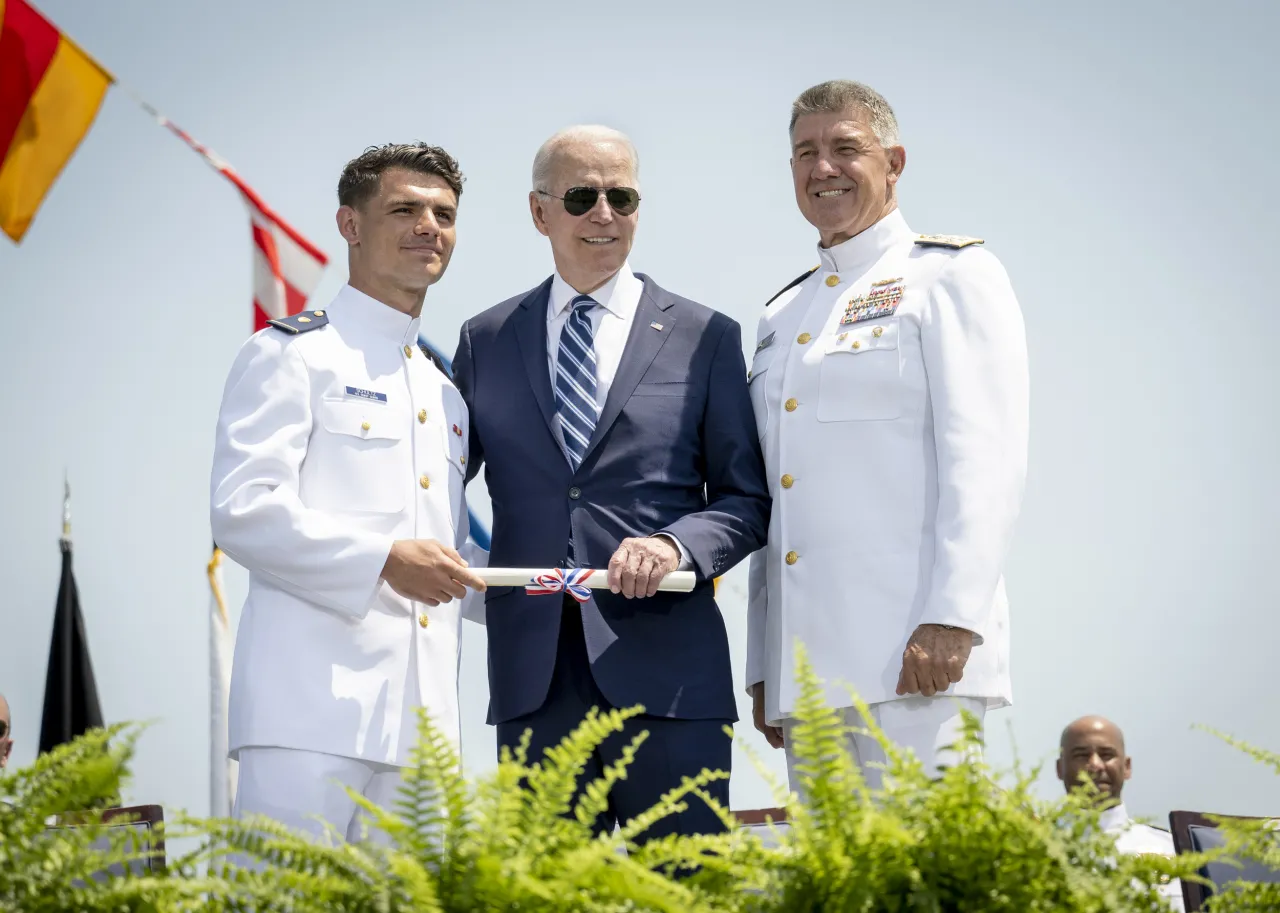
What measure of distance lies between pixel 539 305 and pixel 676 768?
1182 millimetres

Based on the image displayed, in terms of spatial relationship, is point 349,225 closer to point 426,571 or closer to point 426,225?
point 426,225

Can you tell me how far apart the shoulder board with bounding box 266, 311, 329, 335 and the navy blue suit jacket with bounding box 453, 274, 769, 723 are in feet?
1.29

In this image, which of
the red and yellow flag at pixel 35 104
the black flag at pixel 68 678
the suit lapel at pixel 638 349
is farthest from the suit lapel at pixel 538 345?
the black flag at pixel 68 678

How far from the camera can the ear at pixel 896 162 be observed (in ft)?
12.5

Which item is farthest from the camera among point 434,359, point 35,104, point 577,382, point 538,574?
point 35,104

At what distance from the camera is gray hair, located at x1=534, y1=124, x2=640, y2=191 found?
3.67m

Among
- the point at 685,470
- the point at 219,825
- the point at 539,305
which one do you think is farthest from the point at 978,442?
the point at 219,825

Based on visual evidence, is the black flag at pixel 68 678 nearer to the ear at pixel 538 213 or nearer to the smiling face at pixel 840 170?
the ear at pixel 538 213

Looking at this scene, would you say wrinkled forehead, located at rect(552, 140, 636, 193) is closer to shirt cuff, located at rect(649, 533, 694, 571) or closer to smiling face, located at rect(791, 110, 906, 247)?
smiling face, located at rect(791, 110, 906, 247)

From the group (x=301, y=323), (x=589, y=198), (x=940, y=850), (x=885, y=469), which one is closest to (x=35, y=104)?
(x=301, y=323)

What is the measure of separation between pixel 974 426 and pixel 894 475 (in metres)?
0.21

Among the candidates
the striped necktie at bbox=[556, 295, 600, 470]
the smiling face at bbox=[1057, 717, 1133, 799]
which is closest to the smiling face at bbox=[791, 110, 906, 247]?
the striped necktie at bbox=[556, 295, 600, 470]

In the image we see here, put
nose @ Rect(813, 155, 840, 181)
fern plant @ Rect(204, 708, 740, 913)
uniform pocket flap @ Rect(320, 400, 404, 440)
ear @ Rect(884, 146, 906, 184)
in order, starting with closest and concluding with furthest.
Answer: fern plant @ Rect(204, 708, 740, 913), uniform pocket flap @ Rect(320, 400, 404, 440), nose @ Rect(813, 155, 840, 181), ear @ Rect(884, 146, 906, 184)

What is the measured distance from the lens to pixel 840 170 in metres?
3.69
